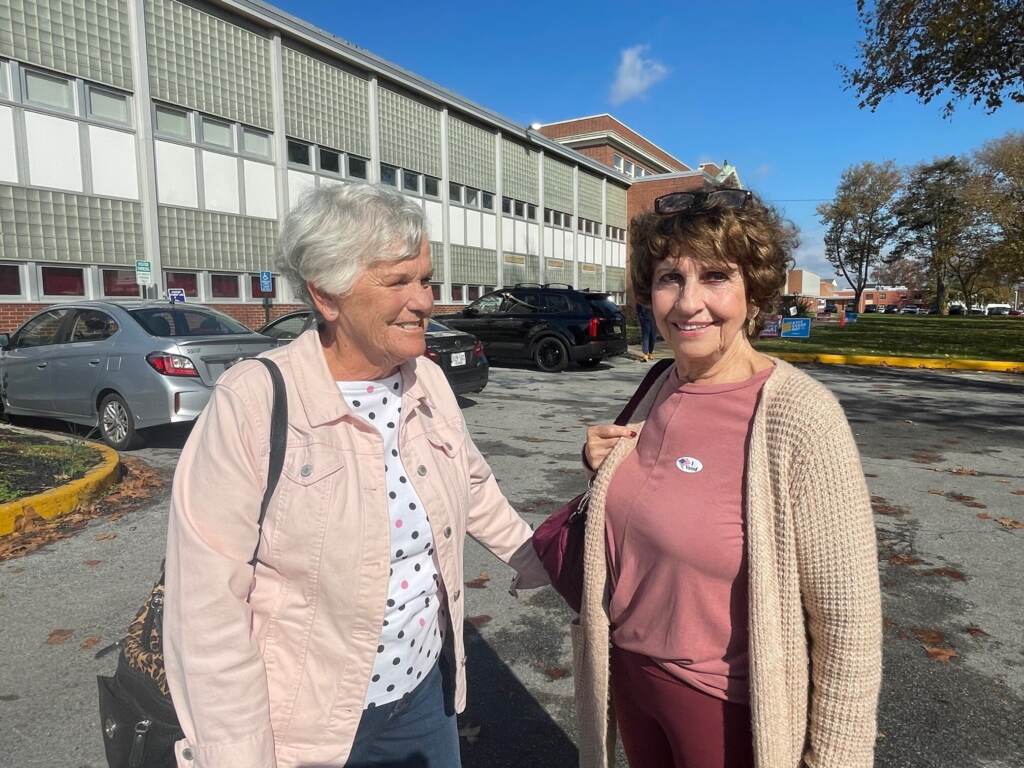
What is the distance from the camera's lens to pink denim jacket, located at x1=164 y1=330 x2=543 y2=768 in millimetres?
1380

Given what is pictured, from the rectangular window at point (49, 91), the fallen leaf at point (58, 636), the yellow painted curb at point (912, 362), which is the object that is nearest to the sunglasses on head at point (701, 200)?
the fallen leaf at point (58, 636)

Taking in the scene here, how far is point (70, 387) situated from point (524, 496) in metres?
5.52

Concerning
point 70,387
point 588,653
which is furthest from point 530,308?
point 588,653

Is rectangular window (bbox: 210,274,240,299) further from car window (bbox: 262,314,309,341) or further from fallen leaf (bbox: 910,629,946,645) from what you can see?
fallen leaf (bbox: 910,629,946,645)

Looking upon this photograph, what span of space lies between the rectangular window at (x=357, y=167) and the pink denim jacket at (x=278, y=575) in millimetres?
20740

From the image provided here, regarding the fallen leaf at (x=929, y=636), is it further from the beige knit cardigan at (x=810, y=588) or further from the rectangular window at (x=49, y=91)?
the rectangular window at (x=49, y=91)

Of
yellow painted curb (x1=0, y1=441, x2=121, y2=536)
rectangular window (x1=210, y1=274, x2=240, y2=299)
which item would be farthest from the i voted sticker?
rectangular window (x1=210, y1=274, x2=240, y2=299)

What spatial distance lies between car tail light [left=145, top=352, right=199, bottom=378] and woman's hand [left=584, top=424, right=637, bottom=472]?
20.1 ft

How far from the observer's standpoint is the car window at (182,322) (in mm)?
7156

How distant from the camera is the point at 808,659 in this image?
55.8 inches

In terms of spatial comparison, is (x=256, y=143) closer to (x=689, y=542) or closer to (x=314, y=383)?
(x=314, y=383)

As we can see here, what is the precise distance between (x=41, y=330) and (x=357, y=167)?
14.7 metres

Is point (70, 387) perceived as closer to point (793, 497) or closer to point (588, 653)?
point (588, 653)

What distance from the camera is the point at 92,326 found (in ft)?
24.4
